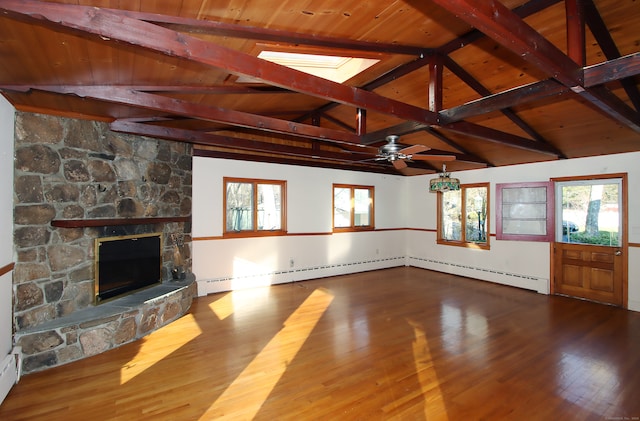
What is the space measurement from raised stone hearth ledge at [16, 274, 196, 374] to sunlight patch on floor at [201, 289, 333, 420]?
1518mm

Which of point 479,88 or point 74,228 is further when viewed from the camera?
point 479,88

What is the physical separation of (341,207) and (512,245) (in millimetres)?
3541

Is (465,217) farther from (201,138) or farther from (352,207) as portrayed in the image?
(201,138)

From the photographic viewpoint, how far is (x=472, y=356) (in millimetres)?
3207

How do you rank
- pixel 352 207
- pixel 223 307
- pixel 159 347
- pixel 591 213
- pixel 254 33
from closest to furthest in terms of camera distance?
1. pixel 254 33
2. pixel 159 347
3. pixel 223 307
4. pixel 591 213
5. pixel 352 207

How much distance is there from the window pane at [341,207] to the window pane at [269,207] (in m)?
1.36

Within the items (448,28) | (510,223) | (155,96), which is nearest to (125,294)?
(155,96)

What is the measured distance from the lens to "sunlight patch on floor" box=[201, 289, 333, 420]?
2.38 m

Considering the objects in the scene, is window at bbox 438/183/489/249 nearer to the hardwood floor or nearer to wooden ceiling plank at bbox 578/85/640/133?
the hardwood floor

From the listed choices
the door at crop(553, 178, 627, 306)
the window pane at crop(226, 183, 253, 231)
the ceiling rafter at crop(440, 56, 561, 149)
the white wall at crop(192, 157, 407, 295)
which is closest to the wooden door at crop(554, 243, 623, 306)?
the door at crop(553, 178, 627, 306)

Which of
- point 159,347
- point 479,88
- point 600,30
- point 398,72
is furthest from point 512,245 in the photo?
point 159,347

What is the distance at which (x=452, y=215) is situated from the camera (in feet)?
23.8

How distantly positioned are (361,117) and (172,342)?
3578 mm

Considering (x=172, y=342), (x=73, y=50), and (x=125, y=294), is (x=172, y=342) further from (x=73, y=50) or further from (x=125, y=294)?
(x=73, y=50)
